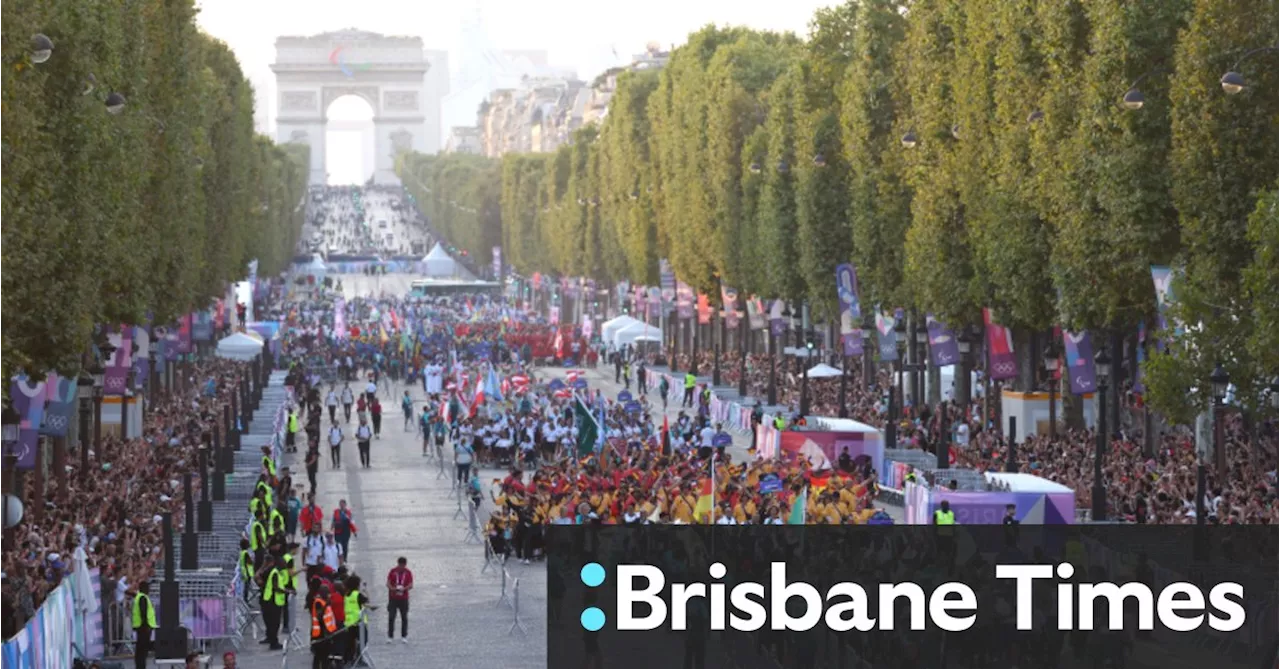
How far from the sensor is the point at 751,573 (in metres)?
21.6

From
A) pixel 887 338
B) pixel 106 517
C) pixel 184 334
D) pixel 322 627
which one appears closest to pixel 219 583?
pixel 322 627

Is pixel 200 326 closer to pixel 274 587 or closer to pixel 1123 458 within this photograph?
pixel 1123 458

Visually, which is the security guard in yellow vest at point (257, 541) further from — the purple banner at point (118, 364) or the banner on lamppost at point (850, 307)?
the banner on lamppost at point (850, 307)

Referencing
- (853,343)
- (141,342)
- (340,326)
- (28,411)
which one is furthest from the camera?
(340,326)

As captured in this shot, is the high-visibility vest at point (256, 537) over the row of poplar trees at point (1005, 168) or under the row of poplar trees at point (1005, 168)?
under

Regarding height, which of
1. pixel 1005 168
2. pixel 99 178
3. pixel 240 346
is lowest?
pixel 240 346

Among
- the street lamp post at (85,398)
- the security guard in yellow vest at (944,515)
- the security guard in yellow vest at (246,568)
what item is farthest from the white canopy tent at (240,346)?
the security guard in yellow vest at (944,515)

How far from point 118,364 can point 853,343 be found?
75.2ft

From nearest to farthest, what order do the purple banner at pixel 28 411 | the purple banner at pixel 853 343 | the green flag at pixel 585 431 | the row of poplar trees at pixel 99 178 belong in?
the row of poplar trees at pixel 99 178, the purple banner at pixel 28 411, the green flag at pixel 585 431, the purple banner at pixel 853 343

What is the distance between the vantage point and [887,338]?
65.7 meters

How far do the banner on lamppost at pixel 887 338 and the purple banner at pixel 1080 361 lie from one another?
13205mm

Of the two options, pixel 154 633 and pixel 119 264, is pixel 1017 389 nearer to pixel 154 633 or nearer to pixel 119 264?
pixel 119 264

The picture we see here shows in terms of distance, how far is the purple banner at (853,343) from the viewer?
68.3 m

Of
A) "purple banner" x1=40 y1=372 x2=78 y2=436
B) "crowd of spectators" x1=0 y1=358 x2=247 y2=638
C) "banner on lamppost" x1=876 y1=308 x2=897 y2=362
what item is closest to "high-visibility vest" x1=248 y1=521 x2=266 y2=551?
"crowd of spectators" x1=0 y1=358 x2=247 y2=638
